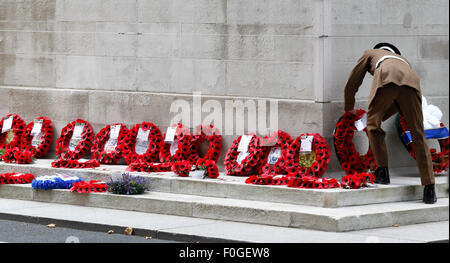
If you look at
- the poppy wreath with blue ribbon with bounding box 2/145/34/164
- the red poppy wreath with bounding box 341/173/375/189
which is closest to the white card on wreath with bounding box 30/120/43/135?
the poppy wreath with blue ribbon with bounding box 2/145/34/164

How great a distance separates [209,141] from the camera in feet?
47.0

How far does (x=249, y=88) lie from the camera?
13953 mm

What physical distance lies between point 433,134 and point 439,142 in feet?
1.18

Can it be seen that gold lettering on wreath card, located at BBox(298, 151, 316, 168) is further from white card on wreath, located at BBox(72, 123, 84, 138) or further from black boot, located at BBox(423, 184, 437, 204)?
white card on wreath, located at BBox(72, 123, 84, 138)

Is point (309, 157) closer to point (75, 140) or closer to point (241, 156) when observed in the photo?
point (241, 156)

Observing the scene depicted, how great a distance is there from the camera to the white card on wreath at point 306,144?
13141 mm

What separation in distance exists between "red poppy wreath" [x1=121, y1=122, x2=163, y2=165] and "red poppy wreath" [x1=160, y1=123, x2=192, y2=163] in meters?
0.17

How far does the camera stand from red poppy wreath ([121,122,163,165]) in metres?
14.9

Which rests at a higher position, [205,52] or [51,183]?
[205,52]

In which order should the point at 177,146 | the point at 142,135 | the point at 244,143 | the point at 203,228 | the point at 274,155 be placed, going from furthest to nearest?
the point at 142,135, the point at 177,146, the point at 244,143, the point at 274,155, the point at 203,228

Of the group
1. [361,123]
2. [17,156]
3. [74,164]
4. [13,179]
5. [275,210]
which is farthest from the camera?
[17,156]

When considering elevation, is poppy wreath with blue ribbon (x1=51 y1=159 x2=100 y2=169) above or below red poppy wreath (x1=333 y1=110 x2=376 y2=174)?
below

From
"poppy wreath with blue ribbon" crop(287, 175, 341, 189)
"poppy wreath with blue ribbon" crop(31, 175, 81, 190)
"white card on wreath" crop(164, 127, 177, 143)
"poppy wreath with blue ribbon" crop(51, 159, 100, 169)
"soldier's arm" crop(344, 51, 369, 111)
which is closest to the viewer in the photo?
"poppy wreath with blue ribbon" crop(287, 175, 341, 189)

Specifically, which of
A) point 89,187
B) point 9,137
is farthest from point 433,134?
point 9,137
